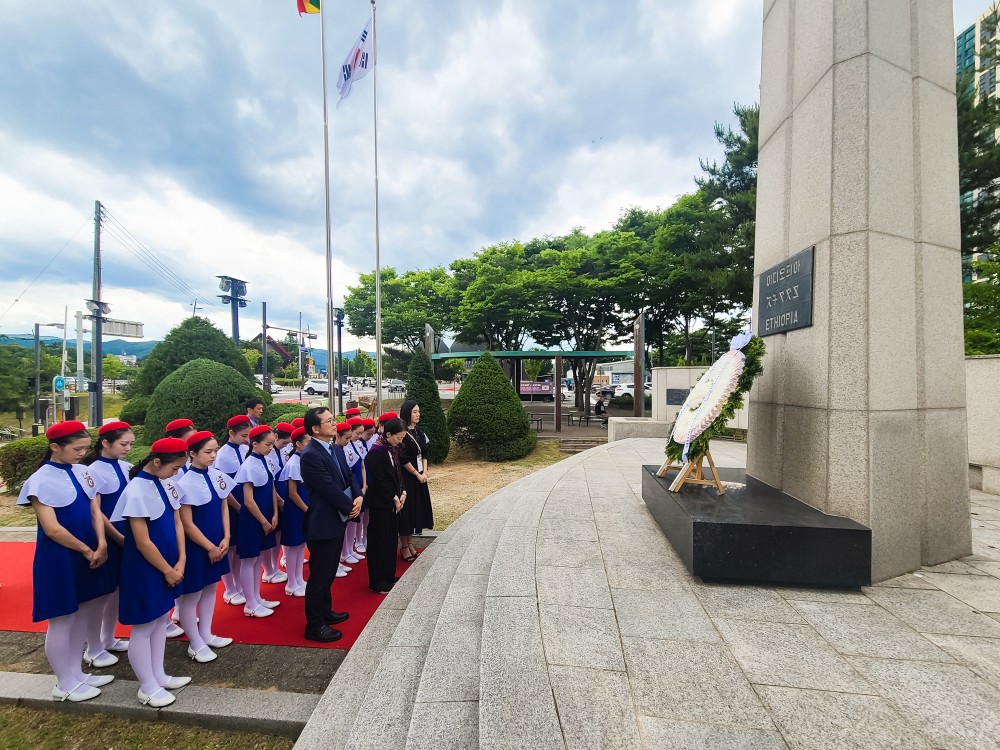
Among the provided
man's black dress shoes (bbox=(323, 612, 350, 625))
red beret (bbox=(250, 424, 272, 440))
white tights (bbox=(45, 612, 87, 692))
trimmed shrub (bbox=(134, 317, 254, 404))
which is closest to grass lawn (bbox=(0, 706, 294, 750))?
white tights (bbox=(45, 612, 87, 692))

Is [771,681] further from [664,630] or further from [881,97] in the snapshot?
[881,97]

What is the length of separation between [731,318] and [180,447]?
28031 mm

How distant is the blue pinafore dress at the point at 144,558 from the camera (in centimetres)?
295

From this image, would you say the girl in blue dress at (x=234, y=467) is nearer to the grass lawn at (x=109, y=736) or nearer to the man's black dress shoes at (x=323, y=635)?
the man's black dress shoes at (x=323, y=635)

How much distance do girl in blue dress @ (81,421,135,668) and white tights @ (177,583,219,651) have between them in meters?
0.53

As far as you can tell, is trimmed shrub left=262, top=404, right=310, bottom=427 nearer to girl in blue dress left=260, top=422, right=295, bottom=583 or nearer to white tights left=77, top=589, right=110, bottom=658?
girl in blue dress left=260, top=422, right=295, bottom=583

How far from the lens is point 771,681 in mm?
2408

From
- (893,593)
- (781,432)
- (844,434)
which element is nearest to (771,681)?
(893,593)

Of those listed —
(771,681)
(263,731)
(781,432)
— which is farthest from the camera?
(781,432)

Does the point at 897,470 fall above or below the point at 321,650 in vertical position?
above

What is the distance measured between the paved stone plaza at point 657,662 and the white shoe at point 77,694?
1725mm

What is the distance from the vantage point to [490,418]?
1339 cm

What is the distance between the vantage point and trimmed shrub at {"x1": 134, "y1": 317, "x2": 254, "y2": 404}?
11.7 metres

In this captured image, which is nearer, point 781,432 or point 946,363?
point 946,363
